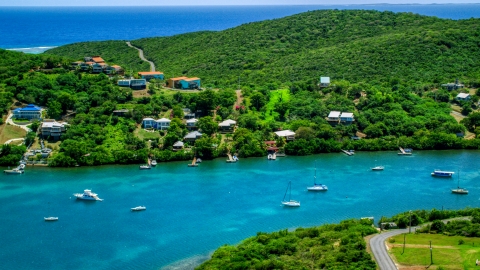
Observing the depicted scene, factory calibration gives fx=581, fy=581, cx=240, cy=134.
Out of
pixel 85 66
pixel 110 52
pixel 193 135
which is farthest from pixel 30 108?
pixel 110 52

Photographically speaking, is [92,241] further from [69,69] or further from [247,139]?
[69,69]

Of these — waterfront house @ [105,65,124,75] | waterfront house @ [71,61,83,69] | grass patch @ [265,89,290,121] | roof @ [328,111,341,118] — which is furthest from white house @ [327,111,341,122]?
waterfront house @ [71,61,83,69]

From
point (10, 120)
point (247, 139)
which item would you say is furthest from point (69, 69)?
point (247, 139)

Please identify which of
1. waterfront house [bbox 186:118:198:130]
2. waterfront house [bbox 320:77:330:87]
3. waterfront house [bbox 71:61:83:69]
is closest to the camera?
waterfront house [bbox 186:118:198:130]

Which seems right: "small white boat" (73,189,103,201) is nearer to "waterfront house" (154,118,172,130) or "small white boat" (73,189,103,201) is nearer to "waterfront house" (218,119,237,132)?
"waterfront house" (154,118,172,130)

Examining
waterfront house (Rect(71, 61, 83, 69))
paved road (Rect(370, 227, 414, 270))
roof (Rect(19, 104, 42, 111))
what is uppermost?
waterfront house (Rect(71, 61, 83, 69))

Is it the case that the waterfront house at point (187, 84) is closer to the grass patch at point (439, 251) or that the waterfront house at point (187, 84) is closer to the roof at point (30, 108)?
the roof at point (30, 108)

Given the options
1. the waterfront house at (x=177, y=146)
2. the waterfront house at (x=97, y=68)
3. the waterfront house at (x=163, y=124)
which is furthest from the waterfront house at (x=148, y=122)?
the waterfront house at (x=97, y=68)
